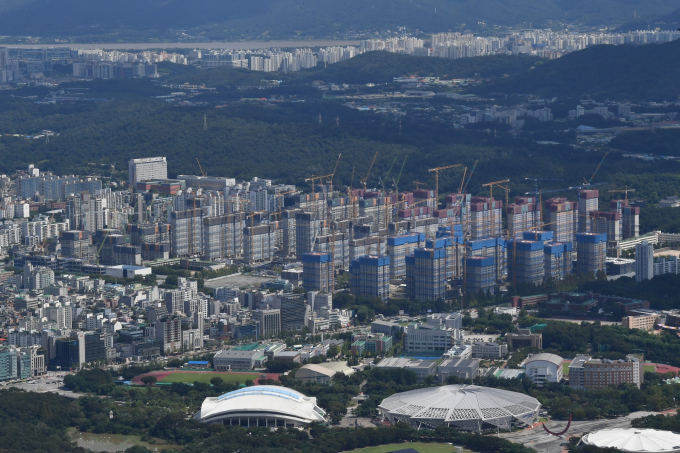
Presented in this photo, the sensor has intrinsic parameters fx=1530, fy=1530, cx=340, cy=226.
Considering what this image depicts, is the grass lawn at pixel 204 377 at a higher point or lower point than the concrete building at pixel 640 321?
lower

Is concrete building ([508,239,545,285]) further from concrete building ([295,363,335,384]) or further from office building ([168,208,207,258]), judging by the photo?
office building ([168,208,207,258])

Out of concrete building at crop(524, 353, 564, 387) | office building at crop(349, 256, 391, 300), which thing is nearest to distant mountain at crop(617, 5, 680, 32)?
office building at crop(349, 256, 391, 300)

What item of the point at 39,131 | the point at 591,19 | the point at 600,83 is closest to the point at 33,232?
the point at 39,131

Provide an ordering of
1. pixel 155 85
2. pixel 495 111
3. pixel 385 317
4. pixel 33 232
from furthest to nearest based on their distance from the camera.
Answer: pixel 155 85 < pixel 495 111 < pixel 33 232 < pixel 385 317

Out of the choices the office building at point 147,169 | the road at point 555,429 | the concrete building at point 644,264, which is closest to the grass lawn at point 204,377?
the road at point 555,429

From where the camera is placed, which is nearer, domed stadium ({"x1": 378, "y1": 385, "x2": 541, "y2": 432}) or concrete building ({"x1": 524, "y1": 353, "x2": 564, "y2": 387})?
domed stadium ({"x1": 378, "y1": 385, "x2": 541, "y2": 432})

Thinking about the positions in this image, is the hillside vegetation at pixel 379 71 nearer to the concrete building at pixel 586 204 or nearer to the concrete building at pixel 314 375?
the concrete building at pixel 586 204

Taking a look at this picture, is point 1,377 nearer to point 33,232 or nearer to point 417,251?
point 417,251
